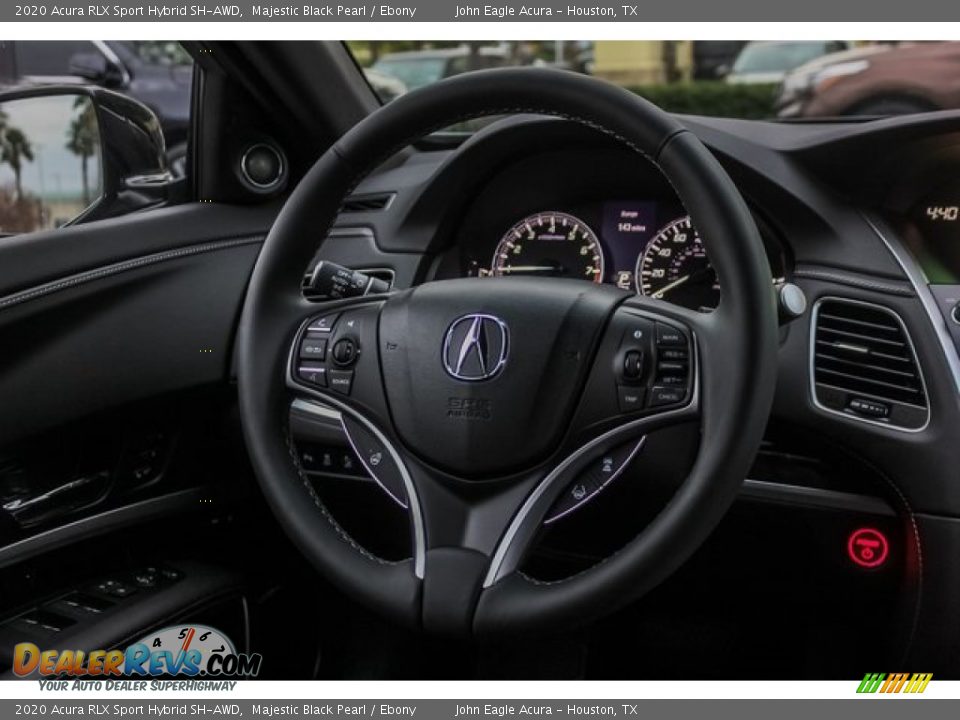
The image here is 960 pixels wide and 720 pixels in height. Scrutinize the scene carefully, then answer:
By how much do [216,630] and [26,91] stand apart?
112cm

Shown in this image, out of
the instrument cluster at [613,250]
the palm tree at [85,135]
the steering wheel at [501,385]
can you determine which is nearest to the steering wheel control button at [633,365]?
the steering wheel at [501,385]

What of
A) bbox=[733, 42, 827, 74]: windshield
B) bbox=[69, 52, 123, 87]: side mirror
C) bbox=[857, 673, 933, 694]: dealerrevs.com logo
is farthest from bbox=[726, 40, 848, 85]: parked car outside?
bbox=[857, 673, 933, 694]: dealerrevs.com logo

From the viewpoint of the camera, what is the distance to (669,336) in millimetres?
1503

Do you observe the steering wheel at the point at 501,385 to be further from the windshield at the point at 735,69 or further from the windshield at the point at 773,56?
the windshield at the point at 773,56

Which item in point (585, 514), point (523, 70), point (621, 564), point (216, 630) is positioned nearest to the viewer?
point (621, 564)

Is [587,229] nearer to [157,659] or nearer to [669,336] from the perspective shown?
[669,336]

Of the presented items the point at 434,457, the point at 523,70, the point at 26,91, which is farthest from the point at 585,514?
the point at 26,91

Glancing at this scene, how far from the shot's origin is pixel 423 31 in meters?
1.94

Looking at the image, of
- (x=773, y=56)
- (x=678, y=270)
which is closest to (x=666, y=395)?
(x=678, y=270)

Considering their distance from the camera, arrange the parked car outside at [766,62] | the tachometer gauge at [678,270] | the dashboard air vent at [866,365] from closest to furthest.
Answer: the dashboard air vent at [866,365]
the tachometer gauge at [678,270]
the parked car outside at [766,62]

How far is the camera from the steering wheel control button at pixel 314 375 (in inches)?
65.9

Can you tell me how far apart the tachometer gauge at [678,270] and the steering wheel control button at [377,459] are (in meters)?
0.62

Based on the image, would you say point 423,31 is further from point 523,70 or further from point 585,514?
point 585,514

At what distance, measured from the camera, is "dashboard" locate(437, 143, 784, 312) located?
6.85 ft
